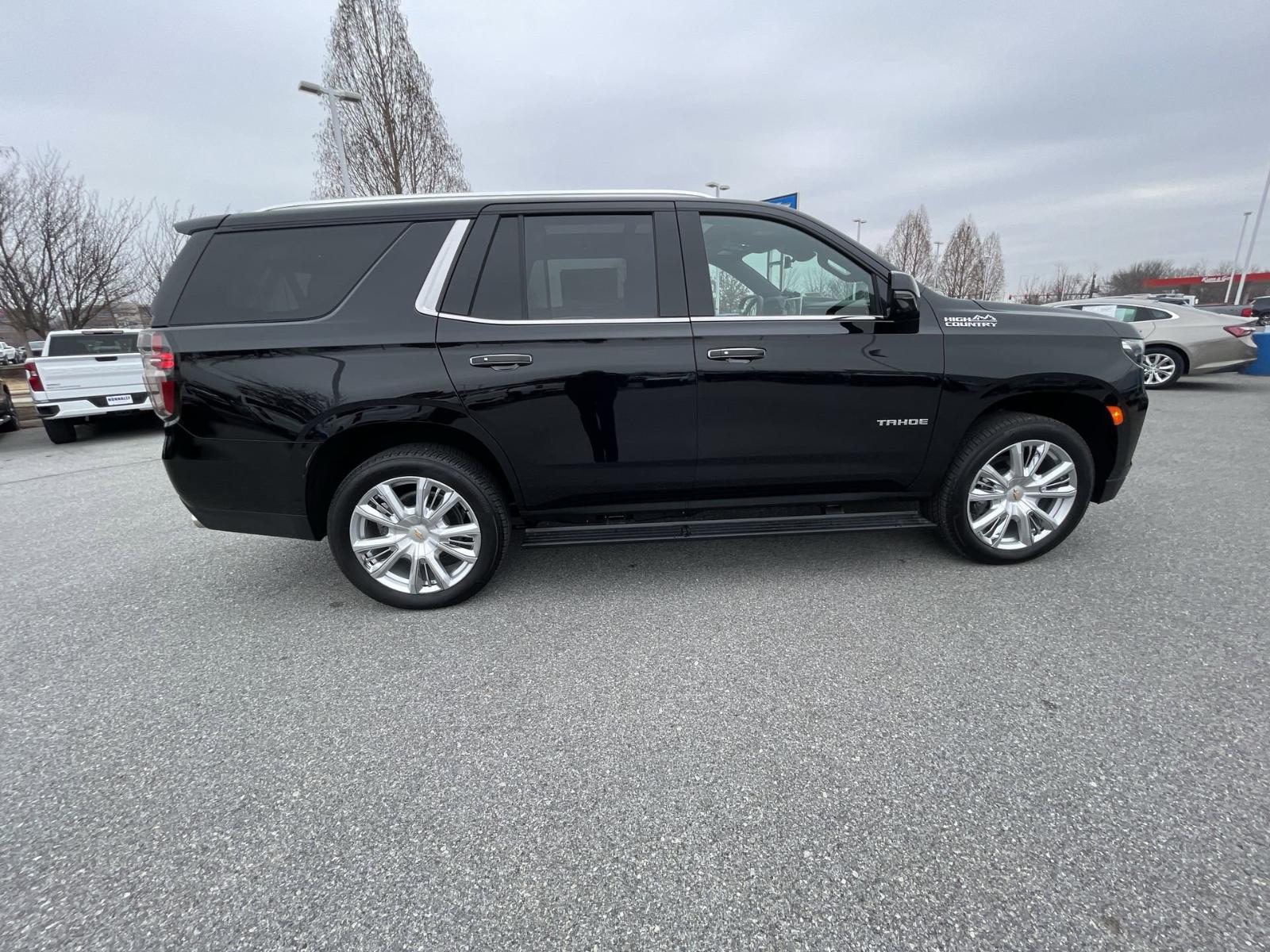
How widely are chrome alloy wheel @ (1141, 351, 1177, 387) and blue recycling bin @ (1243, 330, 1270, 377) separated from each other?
354 cm

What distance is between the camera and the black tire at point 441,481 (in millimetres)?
2924

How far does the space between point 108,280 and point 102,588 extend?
20.6 m

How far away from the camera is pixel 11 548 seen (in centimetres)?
423

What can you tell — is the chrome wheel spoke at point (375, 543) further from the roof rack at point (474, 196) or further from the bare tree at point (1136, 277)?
the bare tree at point (1136, 277)

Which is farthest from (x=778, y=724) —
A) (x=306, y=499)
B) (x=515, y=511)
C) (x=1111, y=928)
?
(x=306, y=499)

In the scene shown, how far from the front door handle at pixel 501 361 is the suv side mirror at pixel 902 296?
1.84 meters

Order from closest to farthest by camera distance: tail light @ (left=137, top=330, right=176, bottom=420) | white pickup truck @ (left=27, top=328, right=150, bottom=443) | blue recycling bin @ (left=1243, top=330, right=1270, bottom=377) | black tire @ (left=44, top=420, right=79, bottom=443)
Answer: tail light @ (left=137, top=330, right=176, bottom=420)
white pickup truck @ (left=27, top=328, right=150, bottom=443)
black tire @ (left=44, top=420, right=79, bottom=443)
blue recycling bin @ (left=1243, top=330, right=1270, bottom=377)

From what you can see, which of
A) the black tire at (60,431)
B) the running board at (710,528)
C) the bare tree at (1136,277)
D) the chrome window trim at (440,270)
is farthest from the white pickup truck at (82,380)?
the bare tree at (1136,277)

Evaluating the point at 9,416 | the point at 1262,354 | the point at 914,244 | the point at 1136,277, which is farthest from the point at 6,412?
the point at 1136,277

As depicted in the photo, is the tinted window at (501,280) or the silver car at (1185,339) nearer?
the tinted window at (501,280)

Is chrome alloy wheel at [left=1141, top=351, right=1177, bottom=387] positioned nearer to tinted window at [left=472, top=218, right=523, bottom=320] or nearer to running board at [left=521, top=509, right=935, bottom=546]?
running board at [left=521, top=509, right=935, bottom=546]

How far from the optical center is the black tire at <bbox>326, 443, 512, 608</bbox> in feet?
9.59

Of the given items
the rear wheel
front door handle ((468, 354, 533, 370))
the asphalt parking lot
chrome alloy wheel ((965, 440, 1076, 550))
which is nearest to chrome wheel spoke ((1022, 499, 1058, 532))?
chrome alloy wheel ((965, 440, 1076, 550))

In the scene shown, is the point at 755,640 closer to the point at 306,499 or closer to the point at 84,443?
the point at 306,499
